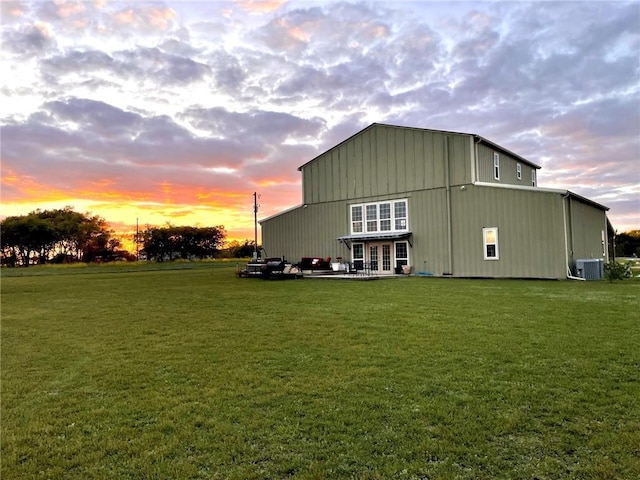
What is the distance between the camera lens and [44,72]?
1320 centimetres

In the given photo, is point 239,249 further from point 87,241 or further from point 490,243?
point 490,243

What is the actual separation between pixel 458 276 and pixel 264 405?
17.5m

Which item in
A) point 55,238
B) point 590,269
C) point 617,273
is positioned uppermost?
point 55,238

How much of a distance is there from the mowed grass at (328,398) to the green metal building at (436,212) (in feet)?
34.4

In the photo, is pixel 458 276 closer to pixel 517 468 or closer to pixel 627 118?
pixel 627 118

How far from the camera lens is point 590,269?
59.7ft

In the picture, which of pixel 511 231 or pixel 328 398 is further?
pixel 511 231

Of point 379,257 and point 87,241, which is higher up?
point 87,241

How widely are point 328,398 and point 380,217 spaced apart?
63.1 ft

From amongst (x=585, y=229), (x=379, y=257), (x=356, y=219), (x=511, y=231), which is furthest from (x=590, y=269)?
(x=356, y=219)

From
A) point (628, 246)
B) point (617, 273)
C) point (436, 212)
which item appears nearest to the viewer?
point (617, 273)

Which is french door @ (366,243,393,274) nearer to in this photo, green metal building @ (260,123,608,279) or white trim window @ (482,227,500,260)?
green metal building @ (260,123,608,279)

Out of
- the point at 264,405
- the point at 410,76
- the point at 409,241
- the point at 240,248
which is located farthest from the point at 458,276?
the point at 240,248

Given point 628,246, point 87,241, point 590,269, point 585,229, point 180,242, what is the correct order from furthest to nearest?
point 180,242 → point 87,241 → point 628,246 → point 585,229 → point 590,269
